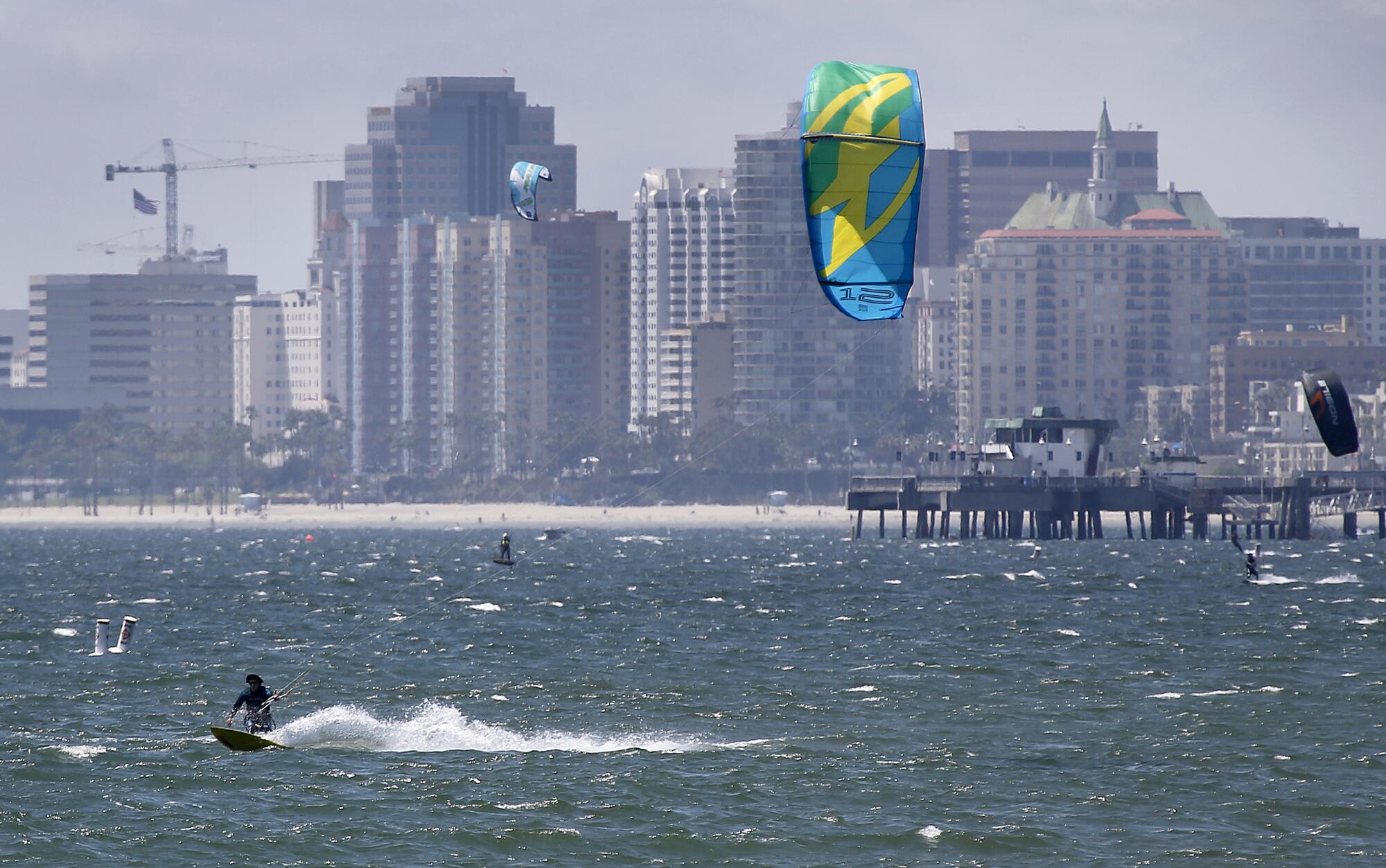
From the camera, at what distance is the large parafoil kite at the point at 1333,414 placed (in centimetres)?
6053

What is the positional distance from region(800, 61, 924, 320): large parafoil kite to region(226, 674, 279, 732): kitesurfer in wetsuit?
13797 millimetres

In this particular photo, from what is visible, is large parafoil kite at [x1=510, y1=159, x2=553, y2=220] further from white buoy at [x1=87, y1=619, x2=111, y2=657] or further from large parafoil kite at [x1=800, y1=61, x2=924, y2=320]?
large parafoil kite at [x1=800, y1=61, x2=924, y2=320]

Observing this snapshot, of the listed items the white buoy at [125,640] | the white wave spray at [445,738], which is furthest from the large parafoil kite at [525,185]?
the white wave spray at [445,738]

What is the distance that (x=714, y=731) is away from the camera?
50.8 metres

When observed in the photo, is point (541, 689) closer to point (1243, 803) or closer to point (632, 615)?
point (1243, 803)

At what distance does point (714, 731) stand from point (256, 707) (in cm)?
1028

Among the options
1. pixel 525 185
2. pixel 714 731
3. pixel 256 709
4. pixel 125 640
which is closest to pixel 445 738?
pixel 256 709

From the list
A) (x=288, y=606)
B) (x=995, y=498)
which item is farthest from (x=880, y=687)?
(x=995, y=498)

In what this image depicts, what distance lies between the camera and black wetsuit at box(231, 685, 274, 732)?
46.0m

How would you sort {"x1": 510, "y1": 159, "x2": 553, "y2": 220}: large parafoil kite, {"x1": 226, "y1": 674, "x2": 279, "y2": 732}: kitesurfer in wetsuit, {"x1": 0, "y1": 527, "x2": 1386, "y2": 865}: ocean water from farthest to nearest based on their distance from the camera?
{"x1": 510, "y1": 159, "x2": 553, "y2": 220}: large parafoil kite, {"x1": 226, "y1": 674, "x2": 279, "y2": 732}: kitesurfer in wetsuit, {"x1": 0, "y1": 527, "x2": 1386, "y2": 865}: ocean water

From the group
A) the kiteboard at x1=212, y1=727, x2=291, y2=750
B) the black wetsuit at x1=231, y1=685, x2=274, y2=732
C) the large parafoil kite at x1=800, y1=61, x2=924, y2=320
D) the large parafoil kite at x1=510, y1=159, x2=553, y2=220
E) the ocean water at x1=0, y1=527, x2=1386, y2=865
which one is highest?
the large parafoil kite at x1=510, y1=159, x2=553, y2=220

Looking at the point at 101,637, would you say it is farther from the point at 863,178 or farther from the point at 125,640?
the point at 863,178

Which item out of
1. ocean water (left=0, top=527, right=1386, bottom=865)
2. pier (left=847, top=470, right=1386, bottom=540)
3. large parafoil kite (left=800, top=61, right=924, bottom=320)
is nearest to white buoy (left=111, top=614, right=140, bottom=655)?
ocean water (left=0, top=527, right=1386, bottom=865)

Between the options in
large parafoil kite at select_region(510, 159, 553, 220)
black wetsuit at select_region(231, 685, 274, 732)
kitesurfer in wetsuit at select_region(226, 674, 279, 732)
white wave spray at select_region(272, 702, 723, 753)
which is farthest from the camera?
large parafoil kite at select_region(510, 159, 553, 220)
